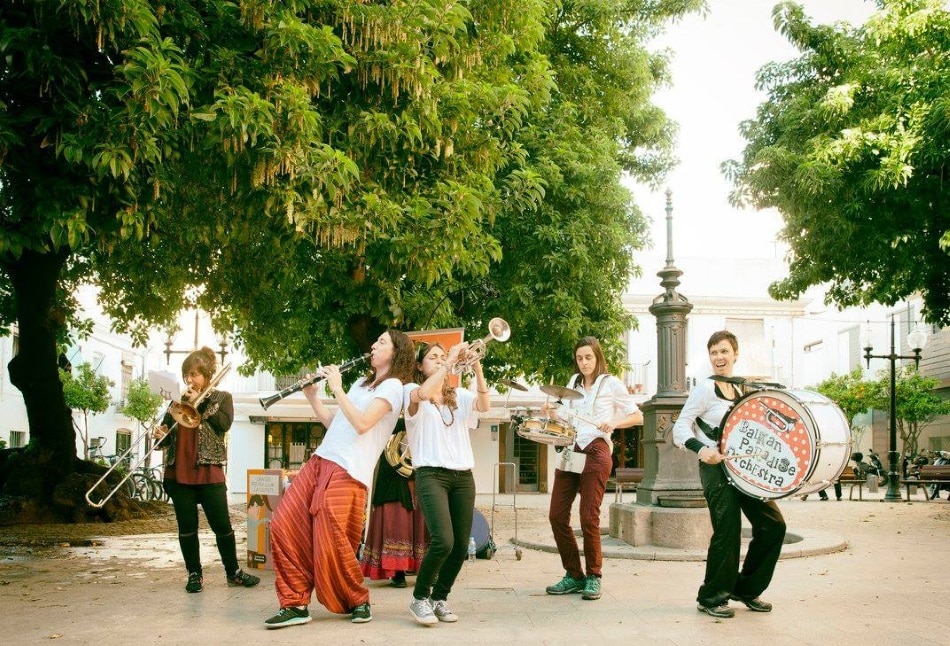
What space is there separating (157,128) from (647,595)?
5455 mm

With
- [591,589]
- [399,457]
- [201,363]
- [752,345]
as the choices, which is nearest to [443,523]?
[591,589]

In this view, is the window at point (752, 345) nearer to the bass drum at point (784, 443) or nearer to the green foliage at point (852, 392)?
the green foliage at point (852, 392)

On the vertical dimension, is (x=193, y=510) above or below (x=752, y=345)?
below

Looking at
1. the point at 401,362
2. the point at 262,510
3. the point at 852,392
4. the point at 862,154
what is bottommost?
the point at 262,510

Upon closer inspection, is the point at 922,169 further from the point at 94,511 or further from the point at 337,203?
the point at 94,511

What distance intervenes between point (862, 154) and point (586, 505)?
10.9 meters

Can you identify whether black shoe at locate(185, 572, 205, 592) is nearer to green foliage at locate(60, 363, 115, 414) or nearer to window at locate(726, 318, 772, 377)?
green foliage at locate(60, 363, 115, 414)

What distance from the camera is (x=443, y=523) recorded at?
20.9 ft

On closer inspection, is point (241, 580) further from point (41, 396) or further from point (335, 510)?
point (41, 396)

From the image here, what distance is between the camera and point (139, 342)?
19.4 m

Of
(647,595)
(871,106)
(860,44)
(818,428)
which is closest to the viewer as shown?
(818,428)

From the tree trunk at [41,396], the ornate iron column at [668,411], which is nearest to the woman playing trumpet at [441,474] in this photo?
the ornate iron column at [668,411]

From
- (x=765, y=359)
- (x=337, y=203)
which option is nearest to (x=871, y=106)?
(x=337, y=203)

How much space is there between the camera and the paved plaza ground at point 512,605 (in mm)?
6035
